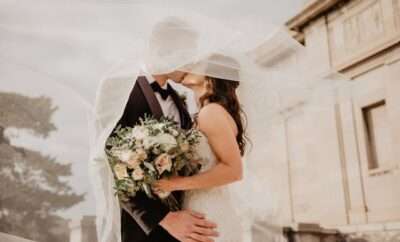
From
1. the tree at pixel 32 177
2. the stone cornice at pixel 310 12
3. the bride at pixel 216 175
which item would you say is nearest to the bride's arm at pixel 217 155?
the bride at pixel 216 175

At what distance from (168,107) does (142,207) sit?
1.26 feet

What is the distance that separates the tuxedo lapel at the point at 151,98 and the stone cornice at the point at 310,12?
7.74 m

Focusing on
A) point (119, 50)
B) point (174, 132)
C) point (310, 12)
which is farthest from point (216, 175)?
point (310, 12)

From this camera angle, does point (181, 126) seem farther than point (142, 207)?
Yes

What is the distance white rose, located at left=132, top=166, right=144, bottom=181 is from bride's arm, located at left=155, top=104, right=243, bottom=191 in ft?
0.19

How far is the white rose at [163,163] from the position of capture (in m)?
1.42

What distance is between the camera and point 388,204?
7426 millimetres

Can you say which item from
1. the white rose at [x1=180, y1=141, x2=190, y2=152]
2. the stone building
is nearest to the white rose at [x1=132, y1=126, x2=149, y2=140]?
the white rose at [x1=180, y1=141, x2=190, y2=152]

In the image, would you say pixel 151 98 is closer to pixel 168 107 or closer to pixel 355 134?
pixel 168 107

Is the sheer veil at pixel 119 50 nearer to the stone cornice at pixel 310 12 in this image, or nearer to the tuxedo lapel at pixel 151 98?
the tuxedo lapel at pixel 151 98

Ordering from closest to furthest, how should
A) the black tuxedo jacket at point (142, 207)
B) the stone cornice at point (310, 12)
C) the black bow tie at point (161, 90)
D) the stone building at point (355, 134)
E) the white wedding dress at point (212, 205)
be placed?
the black tuxedo jacket at point (142, 207) → the white wedding dress at point (212, 205) → the black bow tie at point (161, 90) → the stone building at point (355, 134) → the stone cornice at point (310, 12)

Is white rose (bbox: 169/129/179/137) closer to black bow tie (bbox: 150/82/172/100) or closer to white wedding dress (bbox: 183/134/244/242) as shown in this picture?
white wedding dress (bbox: 183/134/244/242)

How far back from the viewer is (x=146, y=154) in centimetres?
145

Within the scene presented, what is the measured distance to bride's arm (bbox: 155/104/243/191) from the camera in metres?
1.44
